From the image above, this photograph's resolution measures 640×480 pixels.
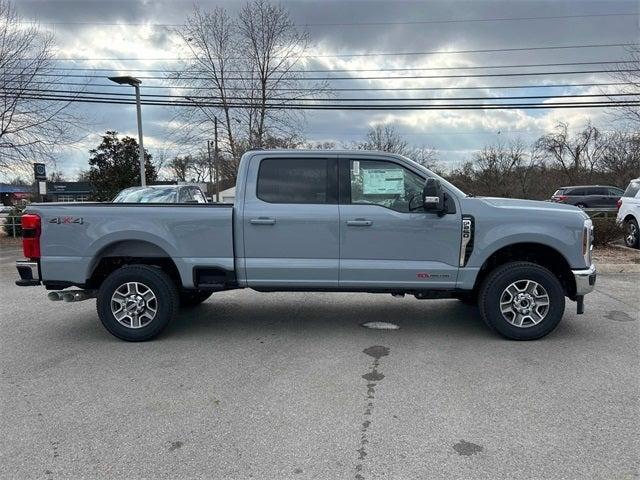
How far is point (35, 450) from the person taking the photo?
3061mm

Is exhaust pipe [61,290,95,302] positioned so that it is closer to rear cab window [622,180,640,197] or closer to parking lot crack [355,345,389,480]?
parking lot crack [355,345,389,480]

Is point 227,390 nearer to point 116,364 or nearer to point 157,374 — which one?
point 157,374

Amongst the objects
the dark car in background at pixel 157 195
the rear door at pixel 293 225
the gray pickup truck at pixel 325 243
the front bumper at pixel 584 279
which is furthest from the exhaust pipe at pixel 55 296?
the dark car in background at pixel 157 195

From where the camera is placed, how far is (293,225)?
511 cm

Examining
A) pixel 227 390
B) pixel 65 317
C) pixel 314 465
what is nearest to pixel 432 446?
pixel 314 465

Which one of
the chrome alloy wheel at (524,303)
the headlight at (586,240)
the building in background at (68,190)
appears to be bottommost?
the chrome alloy wheel at (524,303)

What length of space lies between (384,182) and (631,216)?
9.72 meters

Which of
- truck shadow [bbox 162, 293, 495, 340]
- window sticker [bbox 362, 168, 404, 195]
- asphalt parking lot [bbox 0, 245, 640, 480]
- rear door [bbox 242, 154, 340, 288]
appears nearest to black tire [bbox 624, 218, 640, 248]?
asphalt parking lot [bbox 0, 245, 640, 480]

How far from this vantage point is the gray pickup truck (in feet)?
16.5

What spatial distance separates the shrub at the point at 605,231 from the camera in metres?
11.4

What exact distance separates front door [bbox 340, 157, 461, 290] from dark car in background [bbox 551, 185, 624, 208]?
72.4 feet

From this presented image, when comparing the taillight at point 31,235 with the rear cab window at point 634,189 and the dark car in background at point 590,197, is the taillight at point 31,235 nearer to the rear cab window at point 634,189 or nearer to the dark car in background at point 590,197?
the rear cab window at point 634,189

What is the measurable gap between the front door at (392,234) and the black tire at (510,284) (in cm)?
42

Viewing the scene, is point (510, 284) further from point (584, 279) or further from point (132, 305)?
point (132, 305)
